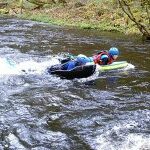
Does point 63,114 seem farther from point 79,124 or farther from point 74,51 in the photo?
point 74,51

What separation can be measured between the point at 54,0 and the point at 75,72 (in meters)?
21.1

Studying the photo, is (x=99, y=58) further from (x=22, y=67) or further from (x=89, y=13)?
(x=89, y=13)

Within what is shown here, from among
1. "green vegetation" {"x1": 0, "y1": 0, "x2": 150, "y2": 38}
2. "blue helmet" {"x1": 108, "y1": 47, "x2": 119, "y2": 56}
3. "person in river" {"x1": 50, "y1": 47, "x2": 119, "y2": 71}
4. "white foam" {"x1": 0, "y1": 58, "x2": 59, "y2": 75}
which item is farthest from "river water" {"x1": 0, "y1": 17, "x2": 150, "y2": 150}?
"green vegetation" {"x1": 0, "y1": 0, "x2": 150, "y2": 38}

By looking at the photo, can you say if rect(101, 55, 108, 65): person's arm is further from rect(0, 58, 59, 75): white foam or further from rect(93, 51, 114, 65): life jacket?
rect(0, 58, 59, 75): white foam

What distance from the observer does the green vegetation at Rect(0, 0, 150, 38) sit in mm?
23723

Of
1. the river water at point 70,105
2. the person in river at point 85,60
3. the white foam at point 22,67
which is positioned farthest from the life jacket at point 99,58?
the white foam at point 22,67

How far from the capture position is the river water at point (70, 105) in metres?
8.13

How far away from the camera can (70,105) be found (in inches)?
407

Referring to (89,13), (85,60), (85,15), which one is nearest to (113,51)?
(85,60)

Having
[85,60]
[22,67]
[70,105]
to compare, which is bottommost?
[22,67]

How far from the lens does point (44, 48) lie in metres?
18.3

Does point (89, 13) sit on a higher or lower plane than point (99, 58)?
lower

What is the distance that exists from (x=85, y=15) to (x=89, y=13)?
32cm

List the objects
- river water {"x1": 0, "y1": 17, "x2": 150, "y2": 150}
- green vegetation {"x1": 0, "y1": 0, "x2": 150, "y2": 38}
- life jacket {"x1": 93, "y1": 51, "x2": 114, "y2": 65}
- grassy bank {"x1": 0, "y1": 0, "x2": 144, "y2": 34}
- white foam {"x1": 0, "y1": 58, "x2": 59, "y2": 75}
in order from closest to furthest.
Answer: river water {"x1": 0, "y1": 17, "x2": 150, "y2": 150} → white foam {"x1": 0, "y1": 58, "x2": 59, "y2": 75} → life jacket {"x1": 93, "y1": 51, "x2": 114, "y2": 65} → green vegetation {"x1": 0, "y1": 0, "x2": 150, "y2": 38} → grassy bank {"x1": 0, "y1": 0, "x2": 144, "y2": 34}
